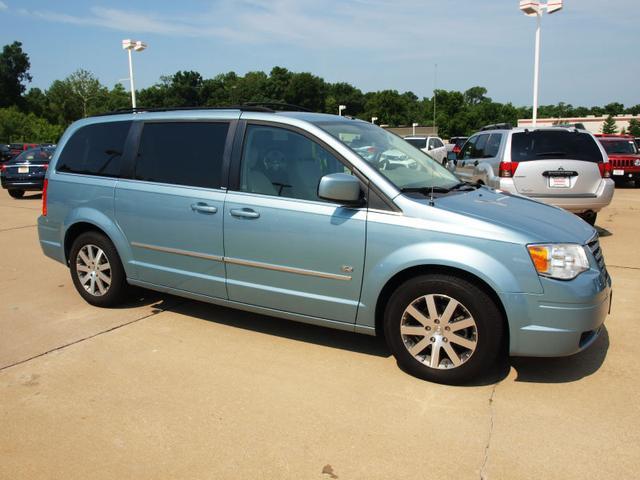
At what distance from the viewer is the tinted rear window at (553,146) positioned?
26.8 ft

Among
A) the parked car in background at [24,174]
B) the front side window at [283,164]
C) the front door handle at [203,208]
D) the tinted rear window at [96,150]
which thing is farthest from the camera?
the parked car in background at [24,174]

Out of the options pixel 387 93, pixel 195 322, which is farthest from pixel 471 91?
pixel 195 322

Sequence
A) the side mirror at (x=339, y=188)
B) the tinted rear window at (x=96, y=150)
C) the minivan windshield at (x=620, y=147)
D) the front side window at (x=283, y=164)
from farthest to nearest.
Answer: the minivan windshield at (x=620, y=147) → the tinted rear window at (x=96, y=150) → the front side window at (x=283, y=164) → the side mirror at (x=339, y=188)

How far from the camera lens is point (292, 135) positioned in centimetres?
413

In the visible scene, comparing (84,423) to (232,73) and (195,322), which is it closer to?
(195,322)

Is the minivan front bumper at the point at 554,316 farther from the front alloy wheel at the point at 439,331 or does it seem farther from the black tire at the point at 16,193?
the black tire at the point at 16,193

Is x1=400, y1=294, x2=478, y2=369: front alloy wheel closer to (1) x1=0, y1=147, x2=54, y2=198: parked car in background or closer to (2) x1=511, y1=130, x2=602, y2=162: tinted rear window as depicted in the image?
(2) x1=511, y1=130, x2=602, y2=162: tinted rear window

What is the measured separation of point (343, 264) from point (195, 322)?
180 cm

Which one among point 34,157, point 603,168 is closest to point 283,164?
point 603,168

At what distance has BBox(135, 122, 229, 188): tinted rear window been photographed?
174 inches

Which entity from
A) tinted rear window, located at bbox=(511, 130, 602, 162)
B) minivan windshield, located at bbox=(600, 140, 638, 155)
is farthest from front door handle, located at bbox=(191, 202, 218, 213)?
minivan windshield, located at bbox=(600, 140, 638, 155)

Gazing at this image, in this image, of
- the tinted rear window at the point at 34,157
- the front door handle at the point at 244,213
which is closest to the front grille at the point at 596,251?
the front door handle at the point at 244,213

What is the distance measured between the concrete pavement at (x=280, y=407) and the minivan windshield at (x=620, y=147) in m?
14.7

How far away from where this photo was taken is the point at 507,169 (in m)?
A: 8.20
